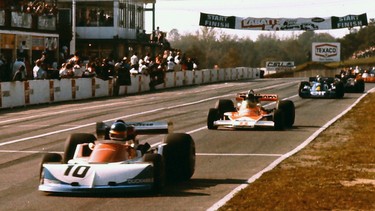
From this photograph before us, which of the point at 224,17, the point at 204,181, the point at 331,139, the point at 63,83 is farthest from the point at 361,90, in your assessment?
the point at 224,17

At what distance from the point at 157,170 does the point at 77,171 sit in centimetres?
104

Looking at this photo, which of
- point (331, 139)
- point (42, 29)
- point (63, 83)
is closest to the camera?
point (331, 139)

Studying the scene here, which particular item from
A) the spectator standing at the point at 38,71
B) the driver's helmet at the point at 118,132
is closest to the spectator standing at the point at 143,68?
the spectator standing at the point at 38,71

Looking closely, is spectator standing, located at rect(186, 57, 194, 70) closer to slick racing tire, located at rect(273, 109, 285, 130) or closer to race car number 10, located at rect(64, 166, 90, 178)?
slick racing tire, located at rect(273, 109, 285, 130)

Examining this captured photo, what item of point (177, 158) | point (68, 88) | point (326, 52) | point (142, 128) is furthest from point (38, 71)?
point (326, 52)

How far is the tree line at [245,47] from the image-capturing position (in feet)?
456

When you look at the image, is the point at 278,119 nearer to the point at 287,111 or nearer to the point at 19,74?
the point at 287,111

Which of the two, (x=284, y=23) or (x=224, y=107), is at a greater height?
(x=284, y=23)

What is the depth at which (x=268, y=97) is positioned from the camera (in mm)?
25984

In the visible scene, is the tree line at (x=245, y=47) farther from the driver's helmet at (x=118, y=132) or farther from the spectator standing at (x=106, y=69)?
the driver's helmet at (x=118, y=132)

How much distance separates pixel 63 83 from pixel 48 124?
13.1 meters

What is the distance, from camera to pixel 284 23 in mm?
96312

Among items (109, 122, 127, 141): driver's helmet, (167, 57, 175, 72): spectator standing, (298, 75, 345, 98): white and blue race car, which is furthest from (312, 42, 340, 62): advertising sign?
(109, 122, 127, 141): driver's helmet

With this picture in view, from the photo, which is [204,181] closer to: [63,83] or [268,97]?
[268,97]
